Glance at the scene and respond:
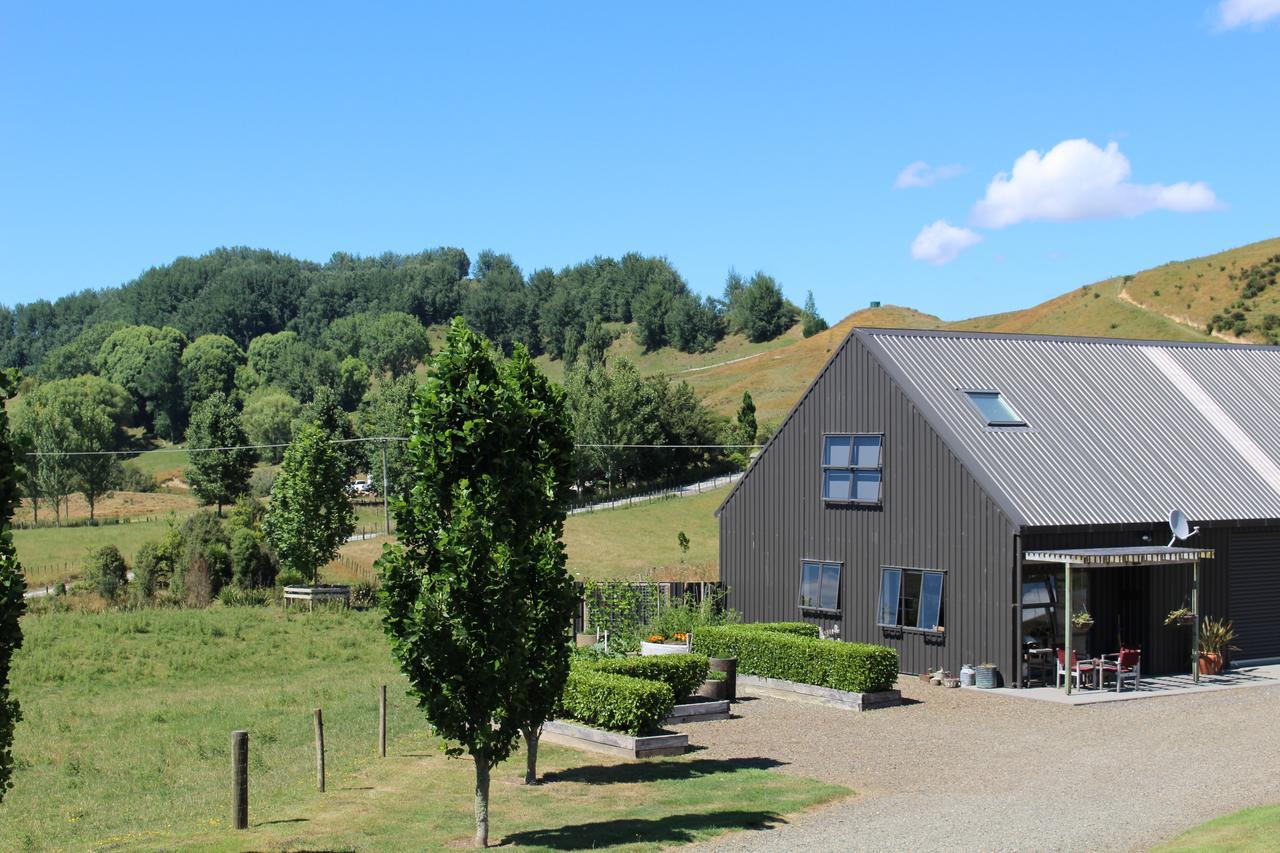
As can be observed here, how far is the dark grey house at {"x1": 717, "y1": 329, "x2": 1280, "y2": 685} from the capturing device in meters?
26.0

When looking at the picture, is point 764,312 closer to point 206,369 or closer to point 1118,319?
point 1118,319

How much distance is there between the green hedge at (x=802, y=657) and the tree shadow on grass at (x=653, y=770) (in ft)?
15.7

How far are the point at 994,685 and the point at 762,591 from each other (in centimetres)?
734

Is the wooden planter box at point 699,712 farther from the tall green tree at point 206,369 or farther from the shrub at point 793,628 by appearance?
the tall green tree at point 206,369

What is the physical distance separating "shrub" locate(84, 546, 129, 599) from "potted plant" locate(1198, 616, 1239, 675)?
1464 inches

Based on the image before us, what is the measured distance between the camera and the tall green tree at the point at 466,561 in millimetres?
14289

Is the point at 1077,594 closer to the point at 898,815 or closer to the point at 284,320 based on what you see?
the point at 898,815

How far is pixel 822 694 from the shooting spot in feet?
78.8

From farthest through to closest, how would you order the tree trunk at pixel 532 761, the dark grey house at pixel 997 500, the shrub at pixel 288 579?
the shrub at pixel 288 579 → the dark grey house at pixel 997 500 → the tree trunk at pixel 532 761

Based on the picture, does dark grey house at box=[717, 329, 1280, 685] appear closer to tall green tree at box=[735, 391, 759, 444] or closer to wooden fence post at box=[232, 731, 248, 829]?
wooden fence post at box=[232, 731, 248, 829]

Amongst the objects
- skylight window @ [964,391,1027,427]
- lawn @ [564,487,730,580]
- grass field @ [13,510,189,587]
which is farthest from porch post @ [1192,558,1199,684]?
grass field @ [13,510,189,587]

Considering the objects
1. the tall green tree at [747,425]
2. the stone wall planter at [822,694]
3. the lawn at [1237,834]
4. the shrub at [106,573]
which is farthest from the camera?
the tall green tree at [747,425]

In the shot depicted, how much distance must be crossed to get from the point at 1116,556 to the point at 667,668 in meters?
9.46

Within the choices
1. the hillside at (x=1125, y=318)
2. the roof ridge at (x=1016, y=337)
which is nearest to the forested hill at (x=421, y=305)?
the hillside at (x=1125, y=318)
